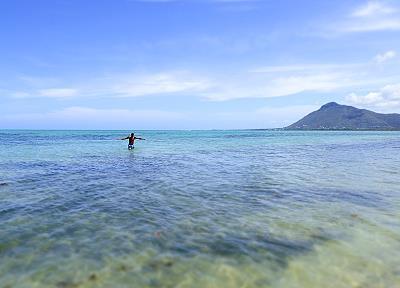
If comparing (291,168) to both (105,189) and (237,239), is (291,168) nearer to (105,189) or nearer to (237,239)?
(105,189)

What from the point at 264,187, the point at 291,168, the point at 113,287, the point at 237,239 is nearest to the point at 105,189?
the point at 264,187

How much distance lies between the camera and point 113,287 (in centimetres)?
710

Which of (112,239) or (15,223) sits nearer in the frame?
(112,239)

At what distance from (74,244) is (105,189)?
27.3 feet

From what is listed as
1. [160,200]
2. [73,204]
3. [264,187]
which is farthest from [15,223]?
[264,187]

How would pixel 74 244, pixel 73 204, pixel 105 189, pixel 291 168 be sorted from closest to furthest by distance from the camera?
pixel 74 244
pixel 73 204
pixel 105 189
pixel 291 168

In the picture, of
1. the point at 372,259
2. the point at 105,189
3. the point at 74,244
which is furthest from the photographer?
the point at 105,189

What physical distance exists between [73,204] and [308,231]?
28.4ft

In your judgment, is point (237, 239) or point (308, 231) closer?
point (237, 239)

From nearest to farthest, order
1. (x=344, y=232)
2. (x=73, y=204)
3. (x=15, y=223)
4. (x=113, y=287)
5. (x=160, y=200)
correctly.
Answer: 1. (x=113, y=287)
2. (x=344, y=232)
3. (x=15, y=223)
4. (x=73, y=204)
5. (x=160, y=200)

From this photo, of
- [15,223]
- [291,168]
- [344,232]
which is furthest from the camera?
[291,168]

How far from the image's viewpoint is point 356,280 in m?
7.40

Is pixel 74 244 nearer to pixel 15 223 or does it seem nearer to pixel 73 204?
pixel 15 223

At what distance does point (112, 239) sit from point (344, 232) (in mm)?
6556
